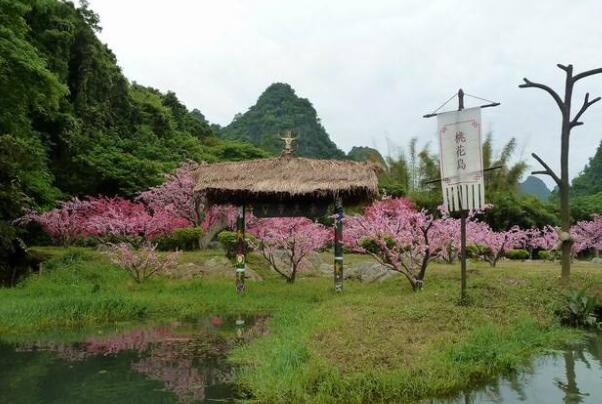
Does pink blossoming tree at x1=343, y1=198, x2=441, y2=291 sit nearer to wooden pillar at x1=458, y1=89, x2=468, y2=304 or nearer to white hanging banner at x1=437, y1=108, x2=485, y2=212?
wooden pillar at x1=458, y1=89, x2=468, y2=304

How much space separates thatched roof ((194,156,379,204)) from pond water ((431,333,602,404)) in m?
6.04

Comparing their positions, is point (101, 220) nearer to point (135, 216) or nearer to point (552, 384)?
point (135, 216)

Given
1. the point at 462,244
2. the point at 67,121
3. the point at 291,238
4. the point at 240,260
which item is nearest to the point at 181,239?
the point at 291,238

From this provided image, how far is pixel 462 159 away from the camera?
925 cm

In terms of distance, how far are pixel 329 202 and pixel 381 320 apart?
17.3 feet

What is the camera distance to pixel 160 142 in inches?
1094

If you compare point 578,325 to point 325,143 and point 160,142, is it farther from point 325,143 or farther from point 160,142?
point 325,143

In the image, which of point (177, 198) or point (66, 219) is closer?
point (66, 219)

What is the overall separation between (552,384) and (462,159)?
4541 millimetres

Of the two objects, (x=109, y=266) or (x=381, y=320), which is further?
(x=109, y=266)

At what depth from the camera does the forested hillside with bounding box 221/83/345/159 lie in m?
54.2

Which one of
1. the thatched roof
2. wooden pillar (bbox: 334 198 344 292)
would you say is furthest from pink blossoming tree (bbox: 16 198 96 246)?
wooden pillar (bbox: 334 198 344 292)

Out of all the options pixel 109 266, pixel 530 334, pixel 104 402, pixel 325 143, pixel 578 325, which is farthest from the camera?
pixel 325 143

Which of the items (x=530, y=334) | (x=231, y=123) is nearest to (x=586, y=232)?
(x=530, y=334)
